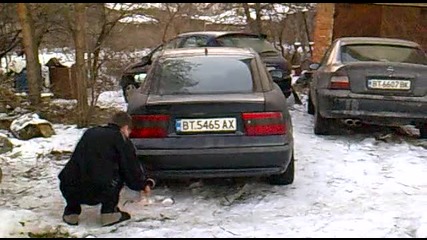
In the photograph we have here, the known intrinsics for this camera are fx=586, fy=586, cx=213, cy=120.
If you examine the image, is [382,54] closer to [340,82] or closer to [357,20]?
[340,82]

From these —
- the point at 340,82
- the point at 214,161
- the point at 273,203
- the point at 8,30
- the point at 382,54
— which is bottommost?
the point at 273,203

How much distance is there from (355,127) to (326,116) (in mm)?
1219

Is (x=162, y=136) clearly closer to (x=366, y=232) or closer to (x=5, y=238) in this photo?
(x=5, y=238)

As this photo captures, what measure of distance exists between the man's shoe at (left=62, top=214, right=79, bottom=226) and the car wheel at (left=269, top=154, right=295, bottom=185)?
80.8 inches

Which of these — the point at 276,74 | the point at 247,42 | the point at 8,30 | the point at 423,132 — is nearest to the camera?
the point at 423,132

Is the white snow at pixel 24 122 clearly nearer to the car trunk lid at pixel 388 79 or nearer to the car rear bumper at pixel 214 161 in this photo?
the car rear bumper at pixel 214 161

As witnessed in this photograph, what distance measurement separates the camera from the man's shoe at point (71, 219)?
189 inches

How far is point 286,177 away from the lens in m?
5.86

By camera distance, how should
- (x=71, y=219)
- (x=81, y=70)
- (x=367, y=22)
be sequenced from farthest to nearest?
(x=367, y=22), (x=81, y=70), (x=71, y=219)

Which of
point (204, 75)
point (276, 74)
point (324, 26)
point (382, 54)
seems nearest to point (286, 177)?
point (204, 75)

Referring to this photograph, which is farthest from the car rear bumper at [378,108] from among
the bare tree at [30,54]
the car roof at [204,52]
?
the bare tree at [30,54]

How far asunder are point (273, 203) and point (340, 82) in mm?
2784

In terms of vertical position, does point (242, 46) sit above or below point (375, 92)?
above

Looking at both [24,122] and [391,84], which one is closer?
[391,84]
